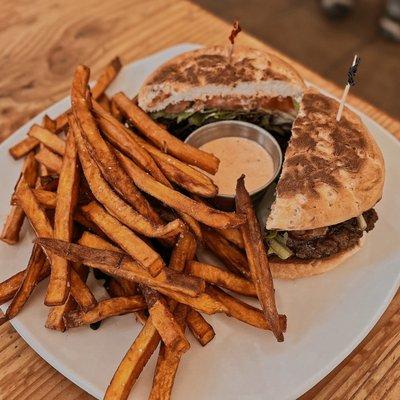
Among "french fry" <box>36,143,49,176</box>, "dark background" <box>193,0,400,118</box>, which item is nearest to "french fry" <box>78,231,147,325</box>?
"french fry" <box>36,143,49,176</box>

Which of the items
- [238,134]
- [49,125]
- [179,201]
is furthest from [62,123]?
[179,201]

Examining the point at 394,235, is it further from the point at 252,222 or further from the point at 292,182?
the point at 252,222

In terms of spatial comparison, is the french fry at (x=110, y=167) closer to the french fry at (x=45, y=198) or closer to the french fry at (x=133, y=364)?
the french fry at (x=45, y=198)

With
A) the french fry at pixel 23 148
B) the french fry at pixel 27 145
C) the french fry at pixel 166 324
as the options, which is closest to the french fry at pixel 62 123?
the french fry at pixel 27 145

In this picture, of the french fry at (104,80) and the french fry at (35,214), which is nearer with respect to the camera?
the french fry at (35,214)

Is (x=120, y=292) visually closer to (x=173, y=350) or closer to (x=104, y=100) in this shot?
(x=173, y=350)

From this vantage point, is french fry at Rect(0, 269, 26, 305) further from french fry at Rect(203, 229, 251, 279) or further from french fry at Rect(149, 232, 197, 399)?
french fry at Rect(203, 229, 251, 279)

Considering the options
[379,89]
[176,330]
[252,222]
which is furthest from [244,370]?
[379,89]
